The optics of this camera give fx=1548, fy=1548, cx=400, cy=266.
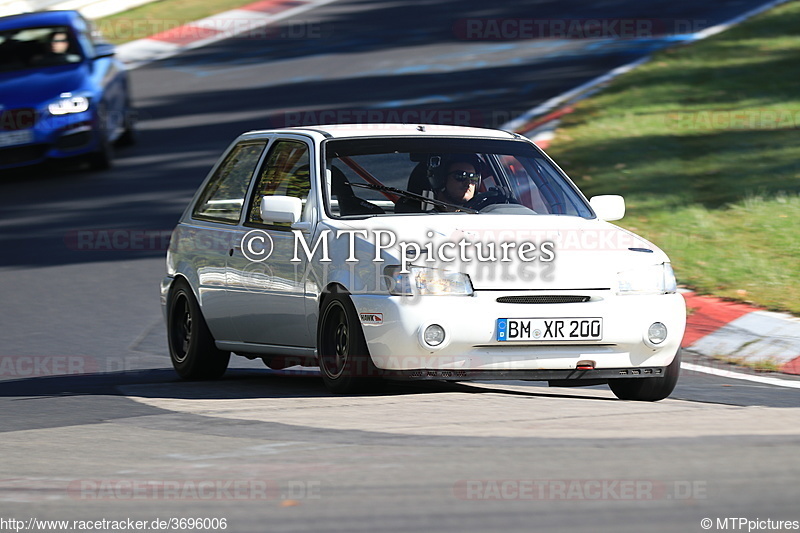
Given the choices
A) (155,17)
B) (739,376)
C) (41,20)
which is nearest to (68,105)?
(41,20)

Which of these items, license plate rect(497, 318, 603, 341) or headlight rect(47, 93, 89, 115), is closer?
license plate rect(497, 318, 603, 341)

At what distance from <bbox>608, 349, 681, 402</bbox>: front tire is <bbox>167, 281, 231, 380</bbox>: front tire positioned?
260cm

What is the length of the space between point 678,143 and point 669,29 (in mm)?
8288

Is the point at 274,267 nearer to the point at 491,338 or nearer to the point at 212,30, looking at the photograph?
the point at 491,338

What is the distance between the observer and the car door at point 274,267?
8.66 metres

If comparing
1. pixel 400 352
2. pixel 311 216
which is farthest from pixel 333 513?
pixel 311 216

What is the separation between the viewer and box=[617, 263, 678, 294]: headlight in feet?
25.7

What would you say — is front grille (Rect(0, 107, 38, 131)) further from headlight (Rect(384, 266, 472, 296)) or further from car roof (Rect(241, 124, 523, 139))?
headlight (Rect(384, 266, 472, 296))

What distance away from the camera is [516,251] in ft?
25.7

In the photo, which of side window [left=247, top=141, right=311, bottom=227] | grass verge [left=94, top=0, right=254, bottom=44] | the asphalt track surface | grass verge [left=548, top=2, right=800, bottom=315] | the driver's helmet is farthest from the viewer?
grass verge [left=94, top=0, right=254, bottom=44]

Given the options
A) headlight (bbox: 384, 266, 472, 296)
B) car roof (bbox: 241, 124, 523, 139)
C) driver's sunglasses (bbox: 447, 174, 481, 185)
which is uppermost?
car roof (bbox: 241, 124, 523, 139)

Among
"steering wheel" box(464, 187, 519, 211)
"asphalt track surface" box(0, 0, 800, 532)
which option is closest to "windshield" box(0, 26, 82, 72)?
"asphalt track surface" box(0, 0, 800, 532)

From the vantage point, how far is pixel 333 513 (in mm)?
5277

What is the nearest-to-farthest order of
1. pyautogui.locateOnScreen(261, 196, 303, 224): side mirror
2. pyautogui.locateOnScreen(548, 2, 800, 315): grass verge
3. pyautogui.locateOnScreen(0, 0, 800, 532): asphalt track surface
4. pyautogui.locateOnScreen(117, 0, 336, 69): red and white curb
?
pyautogui.locateOnScreen(0, 0, 800, 532): asphalt track surface < pyautogui.locateOnScreen(261, 196, 303, 224): side mirror < pyautogui.locateOnScreen(548, 2, 800, 315): grass verge < pyautogui.locateOnScreen(117, 0, 336, 69): red and white curb
